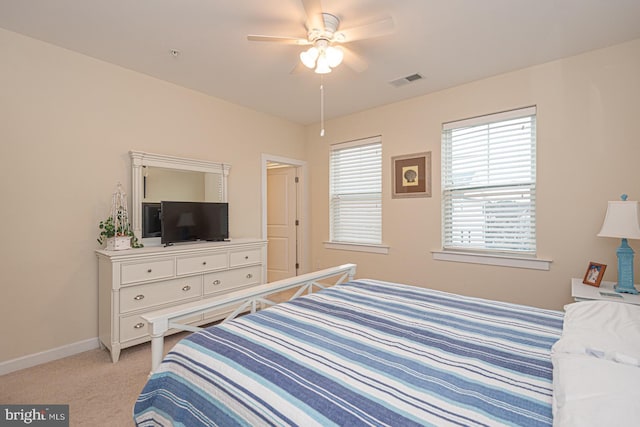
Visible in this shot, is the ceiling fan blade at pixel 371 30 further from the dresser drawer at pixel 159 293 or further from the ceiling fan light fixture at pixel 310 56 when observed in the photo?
the dresser drawer at pixel 159 293

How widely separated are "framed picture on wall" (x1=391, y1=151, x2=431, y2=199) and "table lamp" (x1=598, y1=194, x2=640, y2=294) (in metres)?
1.65

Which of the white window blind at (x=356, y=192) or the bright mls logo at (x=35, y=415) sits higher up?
the white window blind at (x=356, y=192)

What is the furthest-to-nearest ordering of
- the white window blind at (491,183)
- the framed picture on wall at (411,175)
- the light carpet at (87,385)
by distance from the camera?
the framed picture on wall at (411,175)
the white window blind at (491,183)
the light carpet at (87,385)

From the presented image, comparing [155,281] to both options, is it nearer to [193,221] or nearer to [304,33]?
[193,221]

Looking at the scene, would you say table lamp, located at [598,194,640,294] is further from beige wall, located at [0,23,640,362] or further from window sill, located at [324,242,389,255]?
window sill, located at [324,242,389,255]

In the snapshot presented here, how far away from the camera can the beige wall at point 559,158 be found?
262 cm

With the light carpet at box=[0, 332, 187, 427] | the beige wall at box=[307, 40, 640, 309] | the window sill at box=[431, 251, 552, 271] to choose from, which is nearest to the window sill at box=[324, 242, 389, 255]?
the beige wall at box=[307, 40, 640, 309]

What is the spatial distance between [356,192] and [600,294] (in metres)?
2.84

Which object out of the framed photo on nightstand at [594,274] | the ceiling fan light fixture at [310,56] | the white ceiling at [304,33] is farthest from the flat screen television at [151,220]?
the framed photo on nightstand at [594,274]

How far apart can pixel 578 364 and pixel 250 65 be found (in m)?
3.12

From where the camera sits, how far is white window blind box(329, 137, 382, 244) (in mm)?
4246

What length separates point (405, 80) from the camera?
10.8 ft

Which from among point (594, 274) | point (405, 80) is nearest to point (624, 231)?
point (594, 274)

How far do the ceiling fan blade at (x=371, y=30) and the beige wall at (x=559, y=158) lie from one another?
71.7 inches
